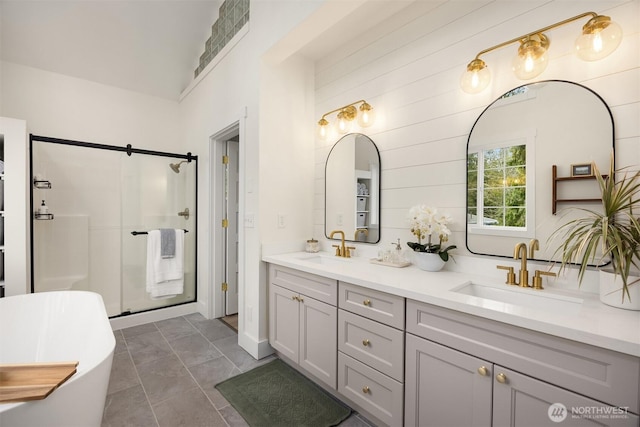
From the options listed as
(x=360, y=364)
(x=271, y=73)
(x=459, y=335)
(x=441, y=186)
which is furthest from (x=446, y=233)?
(x=271, y=73)

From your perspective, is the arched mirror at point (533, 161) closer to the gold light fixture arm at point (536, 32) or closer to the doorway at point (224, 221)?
the gold light fixture arm at point (536, 32)

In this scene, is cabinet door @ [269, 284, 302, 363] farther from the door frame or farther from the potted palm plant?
the potted palm plant

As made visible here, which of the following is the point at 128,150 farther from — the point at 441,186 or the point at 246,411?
the point at 441,186

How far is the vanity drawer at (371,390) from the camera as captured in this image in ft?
4.86

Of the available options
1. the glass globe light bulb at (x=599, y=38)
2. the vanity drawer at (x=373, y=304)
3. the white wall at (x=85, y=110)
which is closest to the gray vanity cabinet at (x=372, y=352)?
the vanity drawer at (x=373, y=304)

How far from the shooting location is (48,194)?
10.1 feet

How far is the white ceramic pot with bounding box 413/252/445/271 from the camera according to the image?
1779 millimetres

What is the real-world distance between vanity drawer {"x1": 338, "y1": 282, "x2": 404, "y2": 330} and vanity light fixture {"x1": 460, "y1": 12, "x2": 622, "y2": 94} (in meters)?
1.30

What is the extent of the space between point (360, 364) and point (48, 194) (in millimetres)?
3604

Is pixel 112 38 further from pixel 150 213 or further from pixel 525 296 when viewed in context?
pixel 525 296

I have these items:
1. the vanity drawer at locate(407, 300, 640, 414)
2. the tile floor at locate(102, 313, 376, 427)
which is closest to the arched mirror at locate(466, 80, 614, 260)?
the vanity drawer at locate(407, 300, 640, 414)

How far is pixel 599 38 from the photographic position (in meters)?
1.28

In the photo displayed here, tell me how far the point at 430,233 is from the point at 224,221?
2.41 metres

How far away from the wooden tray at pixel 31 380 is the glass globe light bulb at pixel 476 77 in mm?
2274
